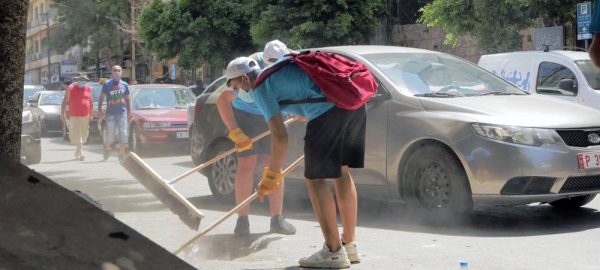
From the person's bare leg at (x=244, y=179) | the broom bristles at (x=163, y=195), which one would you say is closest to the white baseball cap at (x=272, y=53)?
the person's bare leg at (x=244, y=179)

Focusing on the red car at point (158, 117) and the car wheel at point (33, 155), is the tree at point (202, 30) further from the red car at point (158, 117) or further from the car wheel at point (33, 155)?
the car wheel at point (33, 155)

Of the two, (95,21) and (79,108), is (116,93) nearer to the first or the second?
(79,108)

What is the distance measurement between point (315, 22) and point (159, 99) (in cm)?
607

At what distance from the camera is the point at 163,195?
6773 millimetres

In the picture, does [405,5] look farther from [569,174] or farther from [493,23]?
→ [569,174]

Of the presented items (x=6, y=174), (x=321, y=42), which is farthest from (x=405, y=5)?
(x=6, y=174)

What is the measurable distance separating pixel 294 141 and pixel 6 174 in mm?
5298

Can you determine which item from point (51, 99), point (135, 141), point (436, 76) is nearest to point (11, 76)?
point (436, 76)

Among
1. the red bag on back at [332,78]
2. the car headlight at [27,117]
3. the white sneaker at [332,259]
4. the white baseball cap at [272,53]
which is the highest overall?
the white baseball cap at [272,53]

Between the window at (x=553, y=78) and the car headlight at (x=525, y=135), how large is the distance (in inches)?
205

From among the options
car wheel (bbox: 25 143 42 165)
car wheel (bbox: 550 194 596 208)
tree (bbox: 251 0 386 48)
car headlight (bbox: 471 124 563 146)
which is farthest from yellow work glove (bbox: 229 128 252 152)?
tree (bbox: 251 0 386 48)

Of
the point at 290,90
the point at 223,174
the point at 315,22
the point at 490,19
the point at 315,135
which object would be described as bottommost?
the point at 223,174

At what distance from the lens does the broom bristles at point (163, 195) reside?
644cm

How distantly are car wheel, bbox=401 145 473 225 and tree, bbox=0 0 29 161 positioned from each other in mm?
3530
